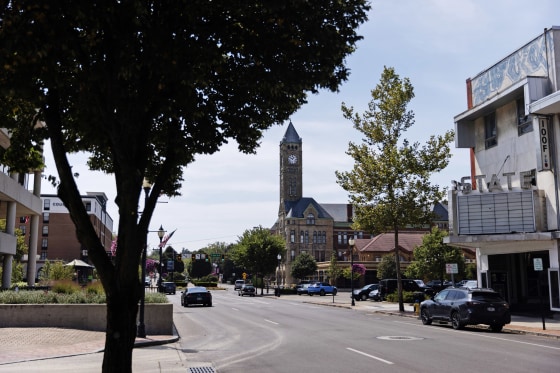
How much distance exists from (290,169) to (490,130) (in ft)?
324

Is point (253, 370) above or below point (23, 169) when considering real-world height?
below

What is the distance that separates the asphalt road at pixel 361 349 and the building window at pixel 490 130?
1226 centimetres

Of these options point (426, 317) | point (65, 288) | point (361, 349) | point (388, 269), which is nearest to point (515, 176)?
point (426, 317)

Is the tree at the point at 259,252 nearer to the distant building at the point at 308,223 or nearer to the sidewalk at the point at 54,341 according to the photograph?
the distant building at the point at 308,223

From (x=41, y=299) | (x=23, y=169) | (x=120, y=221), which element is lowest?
(x=41, y=299)

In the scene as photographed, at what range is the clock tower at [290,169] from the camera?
128 m

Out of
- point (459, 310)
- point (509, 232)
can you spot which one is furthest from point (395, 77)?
point (459, 310)

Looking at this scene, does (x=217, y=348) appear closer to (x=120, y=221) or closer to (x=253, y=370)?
(x=253, y=370)

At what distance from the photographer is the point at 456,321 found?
2172cm

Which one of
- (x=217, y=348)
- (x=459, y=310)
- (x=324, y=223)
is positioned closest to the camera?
(x=217, y=348)

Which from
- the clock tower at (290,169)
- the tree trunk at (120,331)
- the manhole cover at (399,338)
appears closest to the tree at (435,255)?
the manhole cover at (399,338)

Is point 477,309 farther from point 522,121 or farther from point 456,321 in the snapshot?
point 522,121

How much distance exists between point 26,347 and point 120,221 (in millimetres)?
9565

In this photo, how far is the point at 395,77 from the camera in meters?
34.0
